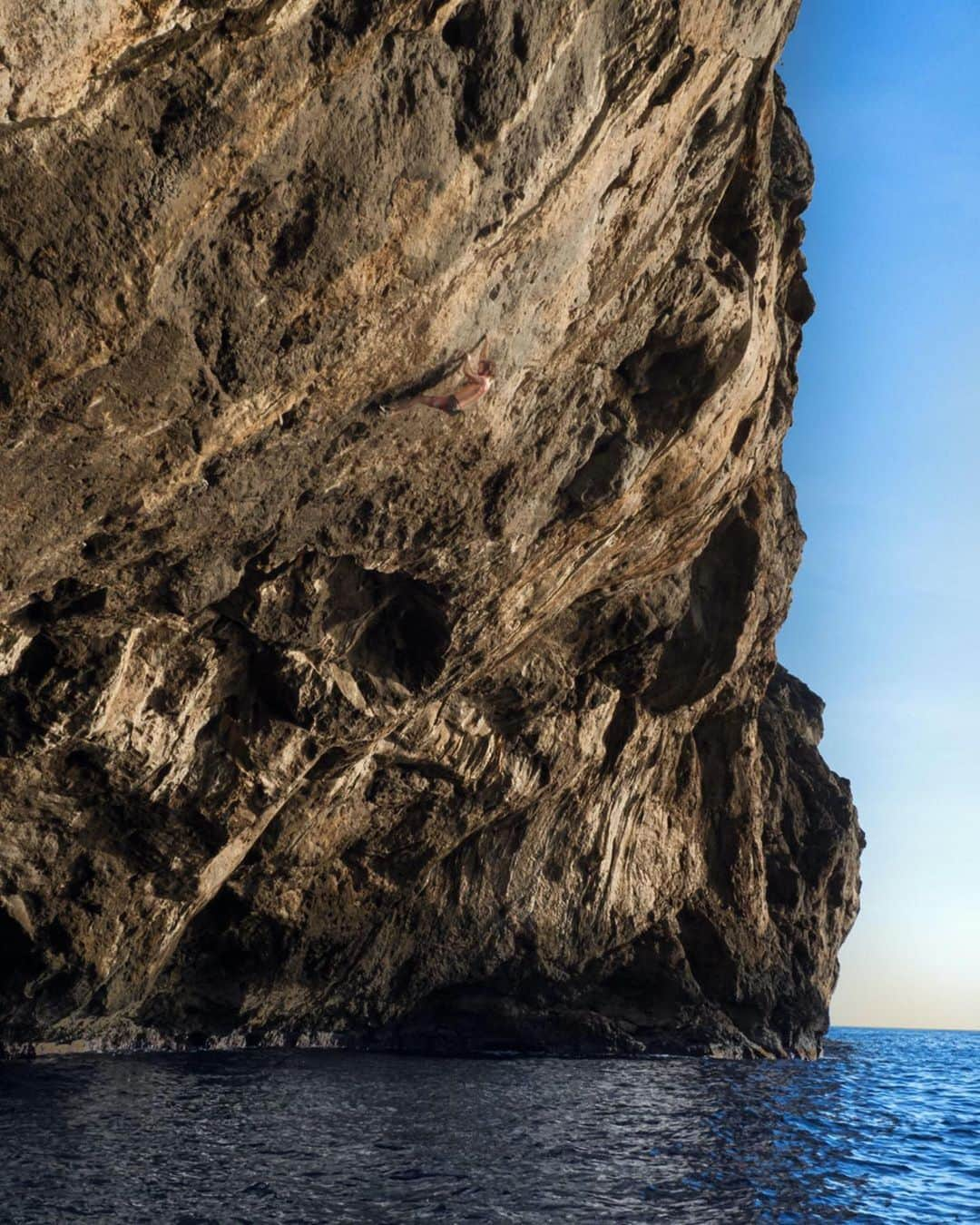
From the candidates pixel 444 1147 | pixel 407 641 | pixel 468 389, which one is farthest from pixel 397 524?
pixel 444 1147

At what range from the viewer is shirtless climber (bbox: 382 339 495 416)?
50.7ft

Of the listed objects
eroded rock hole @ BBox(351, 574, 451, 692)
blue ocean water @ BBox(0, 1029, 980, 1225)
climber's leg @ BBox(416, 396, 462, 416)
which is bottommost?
blue ocean water @ BBox(0, 1029, 980, 1225)

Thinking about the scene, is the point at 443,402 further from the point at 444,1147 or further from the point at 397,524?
the point at 444,1147

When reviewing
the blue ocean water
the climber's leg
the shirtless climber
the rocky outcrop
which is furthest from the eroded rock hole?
the blue ocean water

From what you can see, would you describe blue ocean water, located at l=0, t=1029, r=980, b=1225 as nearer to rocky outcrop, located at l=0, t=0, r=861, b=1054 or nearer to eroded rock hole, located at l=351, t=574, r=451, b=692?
rocky outcrop, located at l=0, t=0, r=861, b=1054

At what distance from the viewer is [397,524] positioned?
57.8ft

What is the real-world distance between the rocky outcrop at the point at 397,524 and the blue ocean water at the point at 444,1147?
4.18 metres

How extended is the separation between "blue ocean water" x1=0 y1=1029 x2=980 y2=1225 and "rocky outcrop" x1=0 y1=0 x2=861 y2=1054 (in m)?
4.18

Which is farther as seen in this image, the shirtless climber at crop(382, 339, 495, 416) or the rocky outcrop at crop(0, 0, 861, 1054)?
the shirtless climber at crop(382, 339, 495, 416)

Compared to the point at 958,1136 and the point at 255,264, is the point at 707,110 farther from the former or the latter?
the point at 958,1136

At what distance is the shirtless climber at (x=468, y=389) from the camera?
50.7ft

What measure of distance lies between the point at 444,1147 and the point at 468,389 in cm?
988

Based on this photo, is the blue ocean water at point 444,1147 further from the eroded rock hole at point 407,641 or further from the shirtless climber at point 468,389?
the shirtless climber at point 468,389

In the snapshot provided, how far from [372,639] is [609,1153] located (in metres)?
9.79
